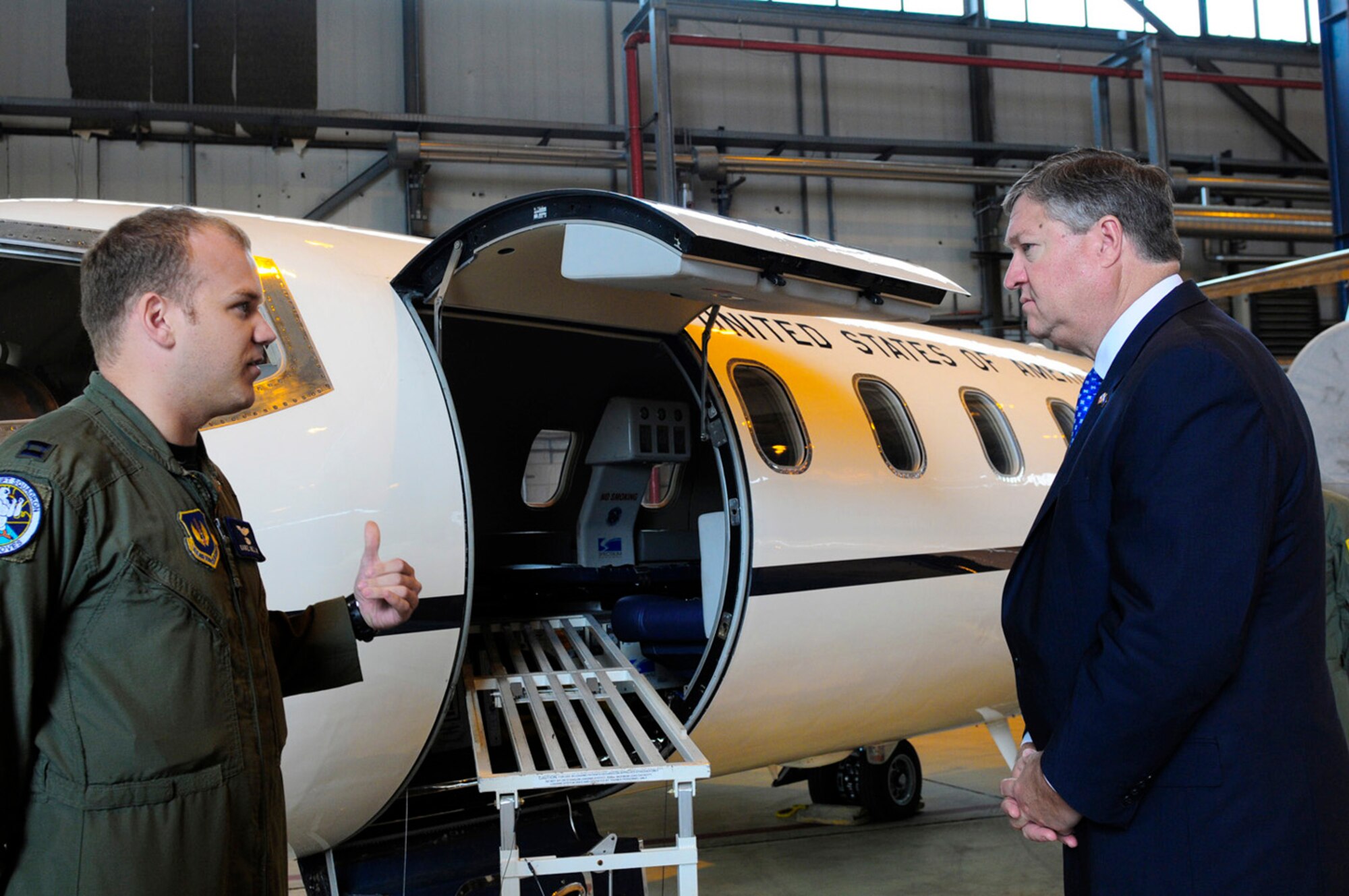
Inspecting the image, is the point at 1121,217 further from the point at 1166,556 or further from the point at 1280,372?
the point at 1166,556

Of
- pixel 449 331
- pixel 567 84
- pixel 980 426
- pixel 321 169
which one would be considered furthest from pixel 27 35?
pixel 980 426

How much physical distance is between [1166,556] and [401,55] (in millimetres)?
16053

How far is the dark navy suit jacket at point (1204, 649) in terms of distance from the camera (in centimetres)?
221

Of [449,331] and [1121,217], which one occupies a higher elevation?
[449,331]

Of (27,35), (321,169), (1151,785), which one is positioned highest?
(27,35)

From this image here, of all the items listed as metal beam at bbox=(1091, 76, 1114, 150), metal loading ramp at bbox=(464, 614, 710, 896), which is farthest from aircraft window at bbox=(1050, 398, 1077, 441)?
metal beam at bbox=(1091, 76, 1114, 150)

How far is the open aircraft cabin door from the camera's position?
423 cm

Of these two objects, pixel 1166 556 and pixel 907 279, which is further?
pixel 907 279

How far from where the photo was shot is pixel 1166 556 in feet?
7.34

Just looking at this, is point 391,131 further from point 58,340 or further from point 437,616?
point 437,616

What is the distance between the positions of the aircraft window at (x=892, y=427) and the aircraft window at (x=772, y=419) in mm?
665

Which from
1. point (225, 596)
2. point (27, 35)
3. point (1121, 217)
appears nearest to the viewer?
point (225, 596)

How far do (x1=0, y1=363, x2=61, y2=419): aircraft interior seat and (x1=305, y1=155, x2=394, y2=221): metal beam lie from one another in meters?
12.7

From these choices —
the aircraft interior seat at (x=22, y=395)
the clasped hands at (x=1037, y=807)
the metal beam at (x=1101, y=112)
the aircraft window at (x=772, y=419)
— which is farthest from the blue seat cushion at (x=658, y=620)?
the metal beam at (x=1101, y=112)
